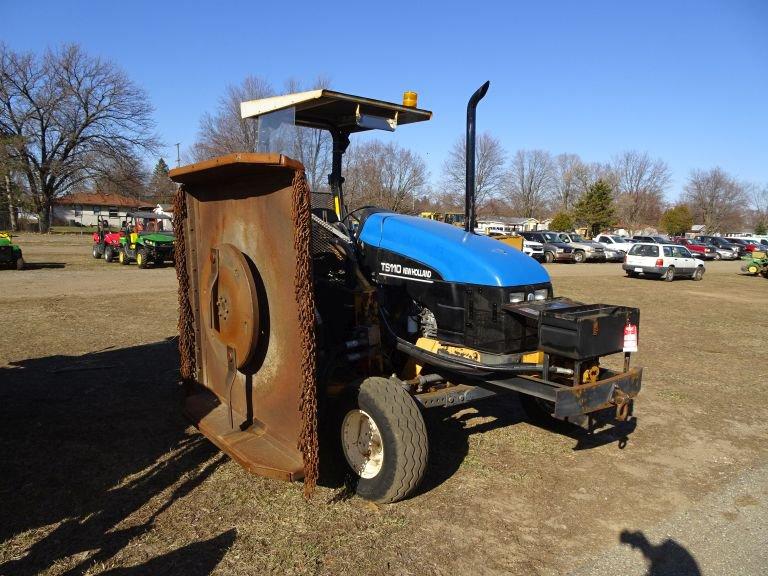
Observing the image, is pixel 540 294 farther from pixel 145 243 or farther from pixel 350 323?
pixel 145 243

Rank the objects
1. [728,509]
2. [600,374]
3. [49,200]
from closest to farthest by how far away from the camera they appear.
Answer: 1. [728,509]
2. [600,374]
3. [49,200]

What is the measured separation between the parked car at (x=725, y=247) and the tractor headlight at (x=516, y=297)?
4309cm

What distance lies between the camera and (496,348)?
3.82m

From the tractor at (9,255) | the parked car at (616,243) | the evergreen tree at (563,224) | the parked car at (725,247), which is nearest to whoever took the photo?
the tractor at (9,255)

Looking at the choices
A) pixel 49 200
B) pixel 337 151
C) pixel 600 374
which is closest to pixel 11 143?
pixel 49 200

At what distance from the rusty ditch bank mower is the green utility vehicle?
15.6 metres

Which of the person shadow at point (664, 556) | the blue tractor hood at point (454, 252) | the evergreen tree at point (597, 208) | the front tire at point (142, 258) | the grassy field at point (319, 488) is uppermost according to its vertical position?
the evergreen tree at point (597, 208)

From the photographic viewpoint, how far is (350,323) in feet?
13.6

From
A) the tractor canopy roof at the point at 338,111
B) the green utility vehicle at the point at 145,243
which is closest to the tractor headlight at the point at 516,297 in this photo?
the tractor canopy roof at the point at 338,111

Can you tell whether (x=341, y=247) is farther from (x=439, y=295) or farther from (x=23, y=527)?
(x=23, y=527)

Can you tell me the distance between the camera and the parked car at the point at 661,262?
22141 mm

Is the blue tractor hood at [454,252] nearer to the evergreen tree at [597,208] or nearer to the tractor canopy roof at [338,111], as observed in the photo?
the tractor canopy roof at [338,111]

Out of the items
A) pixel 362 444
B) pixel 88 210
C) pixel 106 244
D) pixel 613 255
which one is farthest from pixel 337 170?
pixel 88 210

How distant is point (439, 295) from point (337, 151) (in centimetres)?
193
